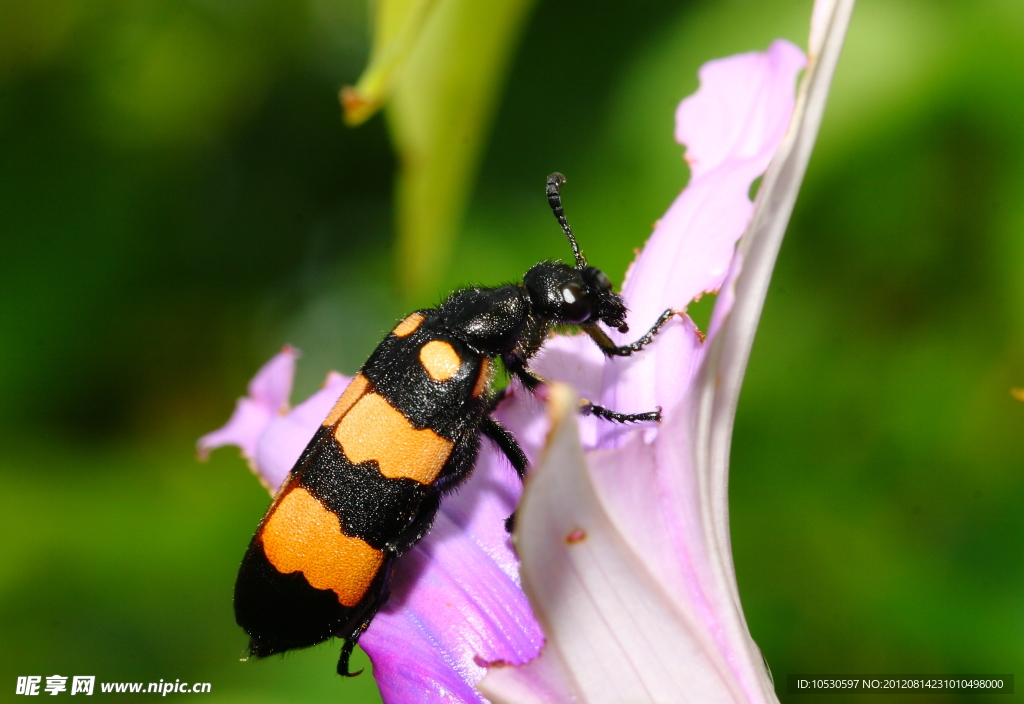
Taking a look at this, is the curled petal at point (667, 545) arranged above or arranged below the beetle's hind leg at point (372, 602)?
above

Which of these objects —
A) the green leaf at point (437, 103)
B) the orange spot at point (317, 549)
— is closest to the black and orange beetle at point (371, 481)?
the orange spot at point (317, 549)

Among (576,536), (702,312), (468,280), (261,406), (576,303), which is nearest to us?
(576,536)

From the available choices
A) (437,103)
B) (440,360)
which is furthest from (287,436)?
(437,103)

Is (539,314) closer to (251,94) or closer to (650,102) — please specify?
(650,102)

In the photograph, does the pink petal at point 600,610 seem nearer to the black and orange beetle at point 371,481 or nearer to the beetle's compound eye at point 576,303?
the black and orange beetle at point 371,481

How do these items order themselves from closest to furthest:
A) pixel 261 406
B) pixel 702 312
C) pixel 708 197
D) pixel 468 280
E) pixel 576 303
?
pixel 708 197
pixel 576 303
pixel 261 406
pixel 702 312
pixel 468 280

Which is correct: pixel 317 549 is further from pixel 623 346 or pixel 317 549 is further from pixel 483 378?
pixel 623 346

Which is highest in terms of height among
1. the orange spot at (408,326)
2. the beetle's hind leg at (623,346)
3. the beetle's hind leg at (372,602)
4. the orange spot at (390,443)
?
the beetle's hind leg at (623,346)
